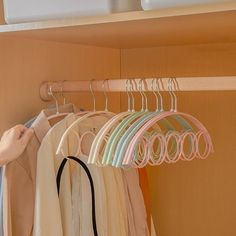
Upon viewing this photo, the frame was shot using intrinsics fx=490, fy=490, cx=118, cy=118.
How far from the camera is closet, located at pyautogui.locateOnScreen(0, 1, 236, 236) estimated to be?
49.0 inches

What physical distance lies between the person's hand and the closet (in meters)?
0.13

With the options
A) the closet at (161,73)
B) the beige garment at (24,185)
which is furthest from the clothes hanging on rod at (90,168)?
the closet at (161,73)

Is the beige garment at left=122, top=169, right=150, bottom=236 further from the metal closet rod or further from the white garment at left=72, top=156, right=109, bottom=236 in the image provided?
the metal closet rod

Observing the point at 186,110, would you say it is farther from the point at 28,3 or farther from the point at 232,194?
the point at 28,3

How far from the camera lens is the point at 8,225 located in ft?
3.85

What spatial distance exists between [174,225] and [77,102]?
0.53 meters

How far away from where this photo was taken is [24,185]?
1.25 m

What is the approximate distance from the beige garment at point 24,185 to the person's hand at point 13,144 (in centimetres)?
5

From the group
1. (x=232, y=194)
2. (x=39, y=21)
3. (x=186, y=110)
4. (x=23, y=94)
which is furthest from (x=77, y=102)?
(x=232, y=194)

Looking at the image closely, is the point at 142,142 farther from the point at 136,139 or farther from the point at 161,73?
the point at 161,73

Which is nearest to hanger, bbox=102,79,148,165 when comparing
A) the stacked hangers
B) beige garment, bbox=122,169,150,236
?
the stacked hangers

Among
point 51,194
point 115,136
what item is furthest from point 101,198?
point 115,136

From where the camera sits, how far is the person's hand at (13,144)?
1149 mm

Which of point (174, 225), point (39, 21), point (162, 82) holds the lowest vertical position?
point (174, 225)
